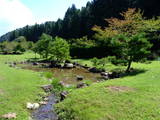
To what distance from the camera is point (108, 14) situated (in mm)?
90500

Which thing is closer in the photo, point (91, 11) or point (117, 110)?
point (117, 110)

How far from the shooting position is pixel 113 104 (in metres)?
16.4

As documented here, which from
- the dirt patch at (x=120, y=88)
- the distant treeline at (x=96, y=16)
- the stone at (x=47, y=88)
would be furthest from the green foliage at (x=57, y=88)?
the distant treeline at (x=96, y=16)

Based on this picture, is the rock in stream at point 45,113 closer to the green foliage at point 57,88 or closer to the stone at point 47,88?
the green foliage at point 57,88

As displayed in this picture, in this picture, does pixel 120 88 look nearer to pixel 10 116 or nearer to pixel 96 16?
pixel 10 116

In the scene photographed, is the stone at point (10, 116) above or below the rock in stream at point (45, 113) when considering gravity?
above

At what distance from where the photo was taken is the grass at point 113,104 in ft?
48.7

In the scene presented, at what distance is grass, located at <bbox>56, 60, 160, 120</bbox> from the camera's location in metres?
14.8

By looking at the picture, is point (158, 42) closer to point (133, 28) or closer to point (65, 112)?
point (133, 28)

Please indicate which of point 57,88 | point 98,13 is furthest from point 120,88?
point 98,13

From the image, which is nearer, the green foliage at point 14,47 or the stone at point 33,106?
the stone at point 33,106

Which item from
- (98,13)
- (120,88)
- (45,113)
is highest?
(98,13)

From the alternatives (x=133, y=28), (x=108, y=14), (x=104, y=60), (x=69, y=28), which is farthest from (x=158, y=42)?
(x=69, y=28)

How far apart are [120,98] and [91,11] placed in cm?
8698
